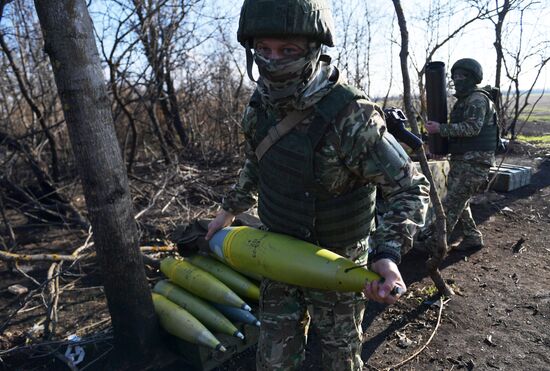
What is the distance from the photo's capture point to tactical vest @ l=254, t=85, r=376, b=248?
6.10 ft

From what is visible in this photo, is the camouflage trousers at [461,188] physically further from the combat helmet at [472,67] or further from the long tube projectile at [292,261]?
the long tube projectile at [292,261]

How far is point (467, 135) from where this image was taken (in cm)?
471

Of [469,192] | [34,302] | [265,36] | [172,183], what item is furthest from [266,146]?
[172,183]

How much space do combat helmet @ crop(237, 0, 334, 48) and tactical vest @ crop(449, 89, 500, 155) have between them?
11.8ft

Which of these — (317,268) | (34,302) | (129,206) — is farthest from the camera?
(34,302)

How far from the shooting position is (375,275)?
5.34ft

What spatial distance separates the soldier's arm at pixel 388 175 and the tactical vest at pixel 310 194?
0.10 metres

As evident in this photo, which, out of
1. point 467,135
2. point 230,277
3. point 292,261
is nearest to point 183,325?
point 230,277

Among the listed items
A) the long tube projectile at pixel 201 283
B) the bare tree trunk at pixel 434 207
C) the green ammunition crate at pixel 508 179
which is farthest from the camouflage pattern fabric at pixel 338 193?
the green ammunition crate at pixel 508 179

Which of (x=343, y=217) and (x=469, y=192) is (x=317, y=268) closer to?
(x=343, y=217)

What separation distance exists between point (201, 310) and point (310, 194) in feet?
5.08

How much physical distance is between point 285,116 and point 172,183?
5.07 metres

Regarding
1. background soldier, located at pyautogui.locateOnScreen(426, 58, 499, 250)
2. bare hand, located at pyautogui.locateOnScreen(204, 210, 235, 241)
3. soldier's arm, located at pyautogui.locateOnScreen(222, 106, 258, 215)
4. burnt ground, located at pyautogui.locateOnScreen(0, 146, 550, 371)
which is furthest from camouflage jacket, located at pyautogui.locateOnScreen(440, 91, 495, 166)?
bare hand, located at pyautogui.locateOnScreen(204, 210, 235, 241)

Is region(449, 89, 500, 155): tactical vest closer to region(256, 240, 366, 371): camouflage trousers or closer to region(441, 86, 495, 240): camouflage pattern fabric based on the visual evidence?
region(441, 86, 495, 240): camouflage pattern fabric
